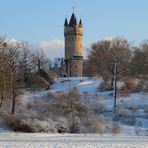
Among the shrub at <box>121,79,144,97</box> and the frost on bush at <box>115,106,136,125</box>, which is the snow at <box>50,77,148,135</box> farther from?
the shrub at <box>121,79,144,97</box>

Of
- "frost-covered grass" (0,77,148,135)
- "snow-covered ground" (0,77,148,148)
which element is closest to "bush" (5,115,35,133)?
"frost-covered grass" (0,77,148,135)

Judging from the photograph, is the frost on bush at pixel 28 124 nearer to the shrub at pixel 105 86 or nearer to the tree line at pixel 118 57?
the shrub at pixel 105 86

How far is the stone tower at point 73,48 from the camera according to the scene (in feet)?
390

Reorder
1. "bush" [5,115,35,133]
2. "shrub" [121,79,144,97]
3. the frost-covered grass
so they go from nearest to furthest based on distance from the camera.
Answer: "bush" [5,115,35,133]
the frost-covered grass
"shrub" [121,79,144,97]

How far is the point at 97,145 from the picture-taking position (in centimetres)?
2053

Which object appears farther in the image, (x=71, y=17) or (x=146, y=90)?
(x=71, y=17)

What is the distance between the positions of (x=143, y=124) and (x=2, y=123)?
1231 centimetres

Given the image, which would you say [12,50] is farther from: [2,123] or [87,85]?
[2,123]

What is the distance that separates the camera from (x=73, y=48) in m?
121

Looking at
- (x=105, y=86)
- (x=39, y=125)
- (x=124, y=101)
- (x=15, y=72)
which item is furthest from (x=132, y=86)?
(x=39, y=125)

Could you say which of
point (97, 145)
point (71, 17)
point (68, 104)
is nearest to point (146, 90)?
point (68, 104)

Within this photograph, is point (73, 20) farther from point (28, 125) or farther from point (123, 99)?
point (28, 125)

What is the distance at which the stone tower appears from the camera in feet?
390

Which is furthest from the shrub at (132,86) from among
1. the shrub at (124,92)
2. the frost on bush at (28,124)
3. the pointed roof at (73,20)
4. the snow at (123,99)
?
the pointed roof at (73,20)
